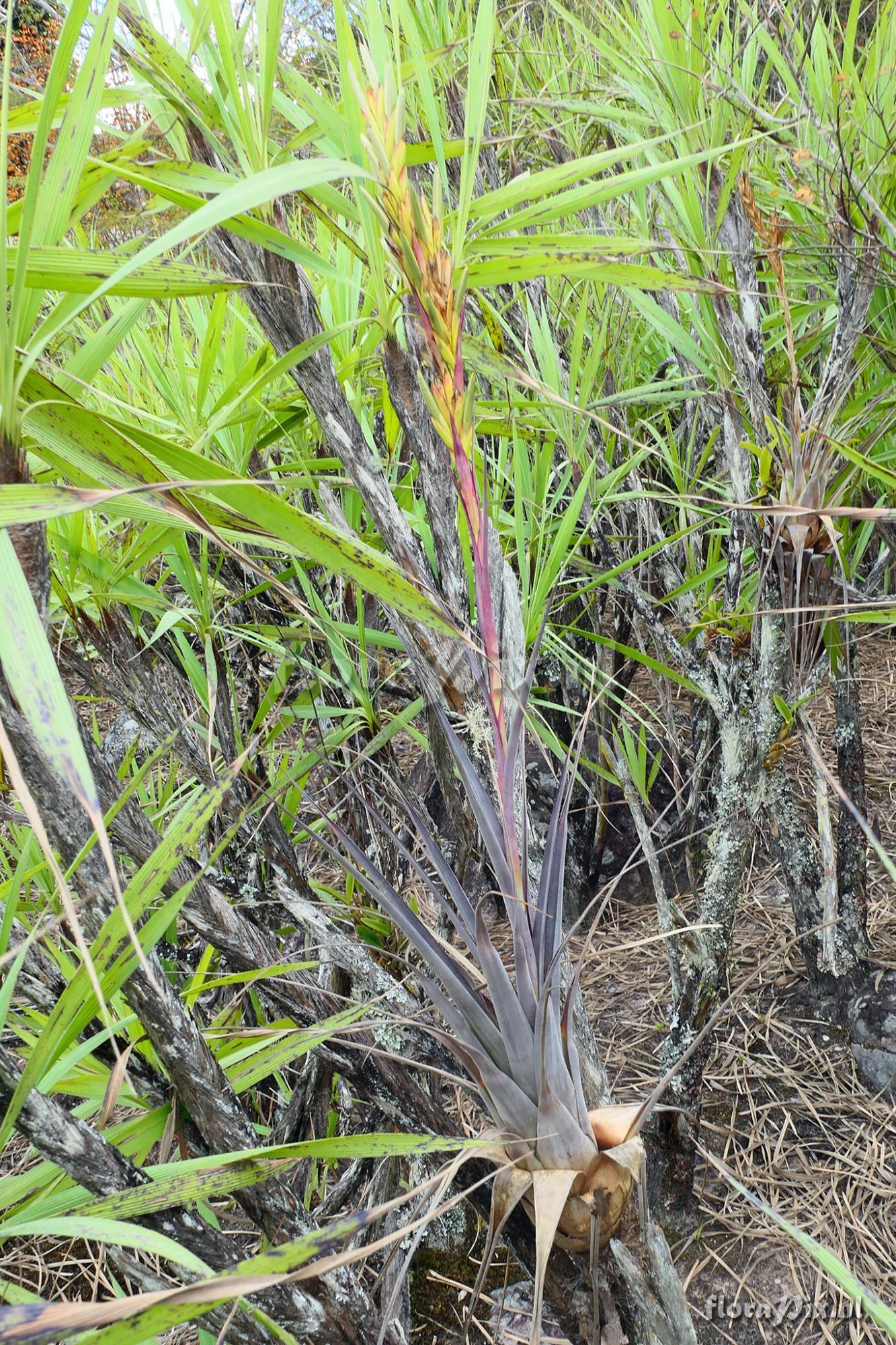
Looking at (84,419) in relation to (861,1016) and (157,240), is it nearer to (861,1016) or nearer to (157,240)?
(157,240)

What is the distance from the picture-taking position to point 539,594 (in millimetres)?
743

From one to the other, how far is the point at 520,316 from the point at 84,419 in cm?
88

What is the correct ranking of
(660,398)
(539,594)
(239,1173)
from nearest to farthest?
(239,1173), (539,594), (660,398)

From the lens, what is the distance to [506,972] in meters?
0.49

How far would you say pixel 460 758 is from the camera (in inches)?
18.4

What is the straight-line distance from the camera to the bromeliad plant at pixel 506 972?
0.42 meters

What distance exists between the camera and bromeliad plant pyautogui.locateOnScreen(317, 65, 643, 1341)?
1.37 ft

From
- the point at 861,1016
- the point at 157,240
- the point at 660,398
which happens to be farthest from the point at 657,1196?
the point at 157,240

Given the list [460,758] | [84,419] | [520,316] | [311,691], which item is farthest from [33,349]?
[520,316]

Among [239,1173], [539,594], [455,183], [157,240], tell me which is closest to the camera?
[157,240]

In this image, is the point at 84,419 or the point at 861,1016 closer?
the point at 84,419

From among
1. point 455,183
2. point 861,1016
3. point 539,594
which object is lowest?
point 861,1016

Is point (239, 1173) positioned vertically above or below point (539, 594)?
below

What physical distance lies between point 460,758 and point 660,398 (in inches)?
23.1
